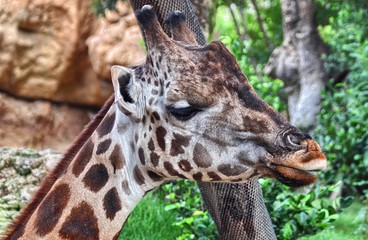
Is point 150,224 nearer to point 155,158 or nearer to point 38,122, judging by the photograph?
point 155,158

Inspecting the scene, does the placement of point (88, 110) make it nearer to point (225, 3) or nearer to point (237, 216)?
point (225, 3)

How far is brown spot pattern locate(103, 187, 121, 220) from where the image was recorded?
9.46 ft

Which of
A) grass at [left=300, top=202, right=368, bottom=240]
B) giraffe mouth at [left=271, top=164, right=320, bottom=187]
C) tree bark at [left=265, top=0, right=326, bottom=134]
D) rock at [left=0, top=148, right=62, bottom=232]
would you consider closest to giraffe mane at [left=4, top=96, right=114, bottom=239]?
giraffe mouth at [left=271, top=164, right=320, bottom=187]

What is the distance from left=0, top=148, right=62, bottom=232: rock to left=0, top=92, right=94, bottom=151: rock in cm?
367

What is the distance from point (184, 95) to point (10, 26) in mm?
8618

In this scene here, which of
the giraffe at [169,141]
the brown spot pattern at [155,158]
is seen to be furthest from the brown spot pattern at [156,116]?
the brown spot pattern at [155,158]

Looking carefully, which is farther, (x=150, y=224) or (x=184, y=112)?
(x=150, y=224)

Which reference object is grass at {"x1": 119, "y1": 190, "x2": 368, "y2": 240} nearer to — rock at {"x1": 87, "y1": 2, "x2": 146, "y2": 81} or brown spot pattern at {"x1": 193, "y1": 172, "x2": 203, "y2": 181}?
brown spot pattern at {"x1": 193, "y1": 172, "x2": 203, "y2": 181}

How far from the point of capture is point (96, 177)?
2.93 m

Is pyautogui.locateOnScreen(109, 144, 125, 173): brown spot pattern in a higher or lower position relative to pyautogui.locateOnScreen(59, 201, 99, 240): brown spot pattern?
higher

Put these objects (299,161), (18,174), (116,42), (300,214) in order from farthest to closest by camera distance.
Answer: (116,42), (18,174), (300,214), (299,161)

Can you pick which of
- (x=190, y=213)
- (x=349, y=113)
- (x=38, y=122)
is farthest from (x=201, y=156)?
(x=38, y=122)

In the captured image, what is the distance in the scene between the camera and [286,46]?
9930 mm

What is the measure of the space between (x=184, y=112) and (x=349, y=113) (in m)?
5.48
